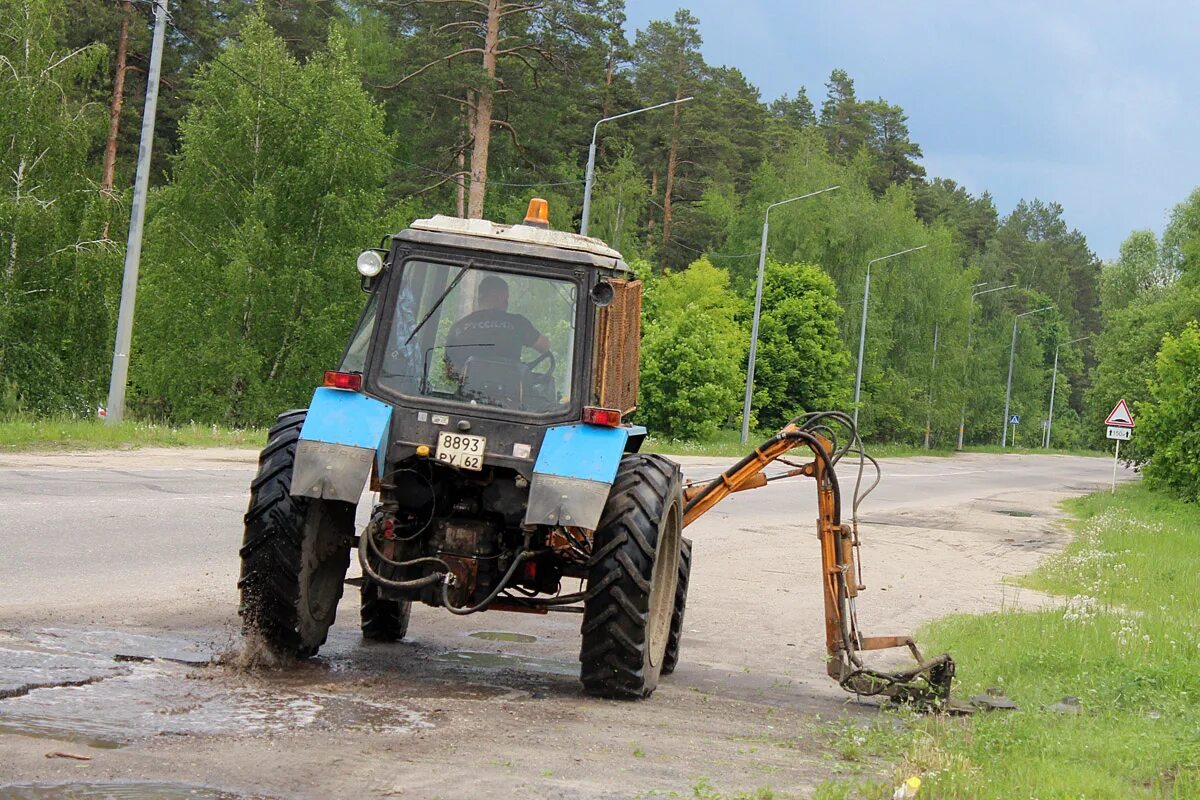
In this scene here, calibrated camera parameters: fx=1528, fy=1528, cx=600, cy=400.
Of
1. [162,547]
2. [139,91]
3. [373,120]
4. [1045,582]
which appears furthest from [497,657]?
[139,91]

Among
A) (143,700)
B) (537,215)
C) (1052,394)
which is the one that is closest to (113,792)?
(143,700)

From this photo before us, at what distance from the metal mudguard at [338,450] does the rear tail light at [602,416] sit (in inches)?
40.9

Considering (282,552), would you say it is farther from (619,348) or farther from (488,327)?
(619,348)

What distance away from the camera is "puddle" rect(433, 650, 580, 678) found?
903 centimetres

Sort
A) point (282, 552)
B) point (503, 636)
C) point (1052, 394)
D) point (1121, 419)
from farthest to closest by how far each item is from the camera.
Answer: point (1052, 394) → point (1121, 419) → point (503, 636) → point (282, 552)

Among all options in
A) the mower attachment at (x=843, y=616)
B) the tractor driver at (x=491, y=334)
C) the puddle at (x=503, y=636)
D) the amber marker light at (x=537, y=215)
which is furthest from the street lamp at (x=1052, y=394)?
the tractor driver at (x=491, y=334)

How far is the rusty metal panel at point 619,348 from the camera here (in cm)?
827

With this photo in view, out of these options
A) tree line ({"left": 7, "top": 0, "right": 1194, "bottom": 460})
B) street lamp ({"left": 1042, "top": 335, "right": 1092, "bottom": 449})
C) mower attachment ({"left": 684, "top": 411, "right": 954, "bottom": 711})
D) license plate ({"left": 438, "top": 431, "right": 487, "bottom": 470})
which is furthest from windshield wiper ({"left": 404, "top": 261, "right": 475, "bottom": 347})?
street lamp ({"left": 1042, "top": 335, "right": 1092, "bottom": 449})

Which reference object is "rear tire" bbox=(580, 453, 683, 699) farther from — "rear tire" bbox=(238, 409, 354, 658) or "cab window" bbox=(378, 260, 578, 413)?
"rear tire" bbox=(238, 409, 354, 658)

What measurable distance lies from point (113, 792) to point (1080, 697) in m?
6.15

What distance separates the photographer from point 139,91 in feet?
163

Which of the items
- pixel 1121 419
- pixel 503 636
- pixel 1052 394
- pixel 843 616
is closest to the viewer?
pixel 843 616

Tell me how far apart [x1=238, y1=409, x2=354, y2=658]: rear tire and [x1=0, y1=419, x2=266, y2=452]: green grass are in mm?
14822

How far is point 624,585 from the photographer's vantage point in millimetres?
7777
